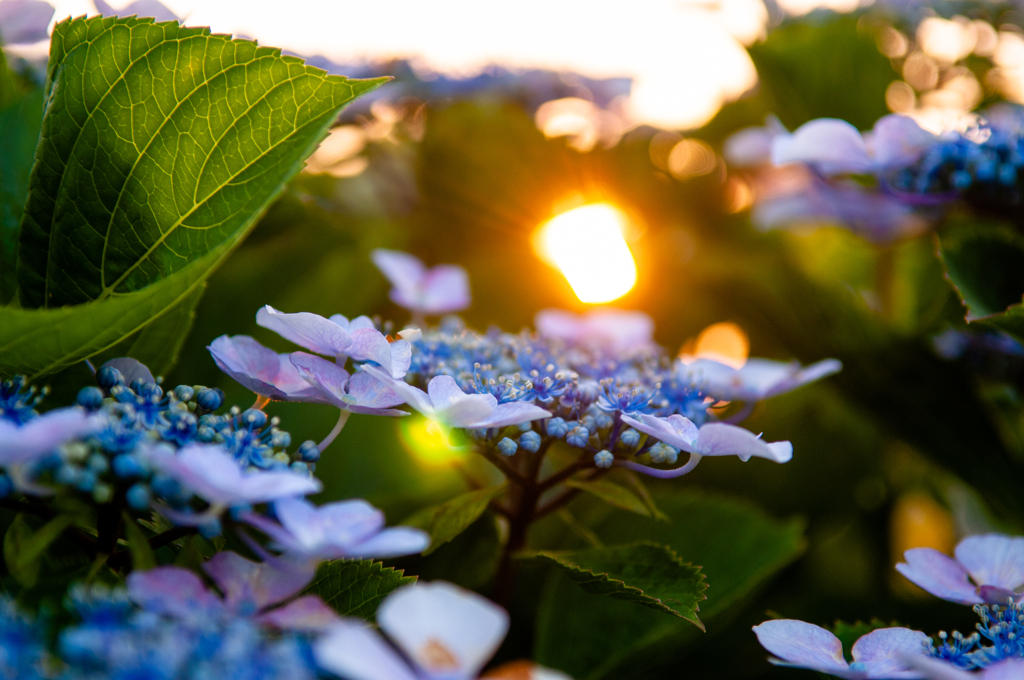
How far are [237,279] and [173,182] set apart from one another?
0.33m

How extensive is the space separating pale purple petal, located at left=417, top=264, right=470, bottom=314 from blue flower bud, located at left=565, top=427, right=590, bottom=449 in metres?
0.26

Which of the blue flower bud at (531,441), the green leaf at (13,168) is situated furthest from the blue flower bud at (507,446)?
the green leaf at (13,168)

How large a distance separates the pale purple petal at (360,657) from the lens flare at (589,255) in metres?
0.75

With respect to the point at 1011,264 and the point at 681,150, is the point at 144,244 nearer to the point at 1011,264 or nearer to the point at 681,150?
the point at 1011,264

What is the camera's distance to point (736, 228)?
1222mm

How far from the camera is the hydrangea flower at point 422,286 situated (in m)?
0.67

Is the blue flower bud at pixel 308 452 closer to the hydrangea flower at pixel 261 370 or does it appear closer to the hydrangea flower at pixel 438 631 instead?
the hydrangea flower at pixel 261 370

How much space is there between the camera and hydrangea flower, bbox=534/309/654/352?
0.70 metres

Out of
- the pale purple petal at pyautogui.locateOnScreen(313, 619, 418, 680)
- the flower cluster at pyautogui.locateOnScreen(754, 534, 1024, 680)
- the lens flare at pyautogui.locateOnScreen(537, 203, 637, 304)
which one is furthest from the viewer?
the lens flare at pyautogui.locateOnScreen(537, 203, 637, 304)

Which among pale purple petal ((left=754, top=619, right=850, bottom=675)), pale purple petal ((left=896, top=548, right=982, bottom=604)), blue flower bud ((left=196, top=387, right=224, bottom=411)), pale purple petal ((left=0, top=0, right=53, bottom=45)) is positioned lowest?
pale purple petal ((left=896, top=548, right=982, bottom=604))

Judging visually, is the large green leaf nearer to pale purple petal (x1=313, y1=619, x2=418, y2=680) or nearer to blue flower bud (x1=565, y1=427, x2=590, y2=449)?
blue flower bud (x1=565, y1=427, x2=590, y2=449)

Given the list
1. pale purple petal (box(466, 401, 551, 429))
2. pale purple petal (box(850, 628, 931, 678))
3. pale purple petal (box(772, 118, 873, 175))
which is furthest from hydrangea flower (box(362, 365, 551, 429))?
pale purple petal (box(772, 118, 873, 175))

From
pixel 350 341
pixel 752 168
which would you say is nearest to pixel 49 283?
pixel 350 341

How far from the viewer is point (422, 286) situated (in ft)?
2.31
